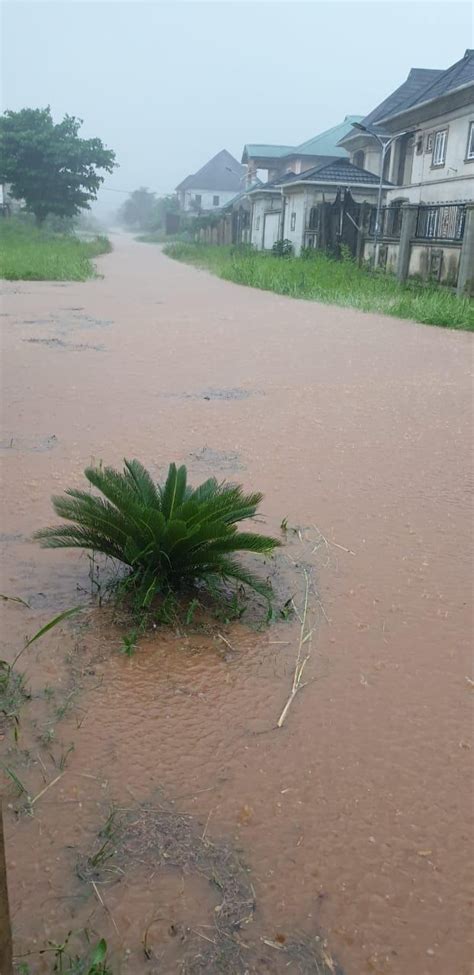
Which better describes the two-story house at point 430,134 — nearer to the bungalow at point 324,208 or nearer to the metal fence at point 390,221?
the bungalow at point 324,208

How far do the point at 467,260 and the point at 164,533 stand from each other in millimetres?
11086

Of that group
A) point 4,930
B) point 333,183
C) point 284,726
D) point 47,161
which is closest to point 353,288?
point 333,183

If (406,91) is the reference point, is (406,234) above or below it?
below

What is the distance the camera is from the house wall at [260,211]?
3105 centimetres

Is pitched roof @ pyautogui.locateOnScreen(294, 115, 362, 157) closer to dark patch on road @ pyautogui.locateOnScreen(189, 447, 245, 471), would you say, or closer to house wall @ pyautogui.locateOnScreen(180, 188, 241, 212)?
house wall @ pyautogui.locateOnScreen(180, 188, 241, 212)

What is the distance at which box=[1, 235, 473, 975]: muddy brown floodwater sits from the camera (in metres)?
1.84

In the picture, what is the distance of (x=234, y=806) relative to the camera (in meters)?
2.17

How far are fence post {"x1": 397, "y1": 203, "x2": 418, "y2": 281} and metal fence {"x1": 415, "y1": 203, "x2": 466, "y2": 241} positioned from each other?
117 mm

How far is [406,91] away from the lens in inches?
1065

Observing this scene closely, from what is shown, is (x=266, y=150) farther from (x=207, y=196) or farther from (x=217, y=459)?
(x=217, y=459)

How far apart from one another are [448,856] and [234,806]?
0.54m

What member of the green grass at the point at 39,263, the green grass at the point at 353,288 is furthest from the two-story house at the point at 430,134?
the green grass at the point at 39,263

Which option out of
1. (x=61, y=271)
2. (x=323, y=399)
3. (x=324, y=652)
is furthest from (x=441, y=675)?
(x=61, y=271)

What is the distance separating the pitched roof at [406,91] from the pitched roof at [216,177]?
40.6 metres
